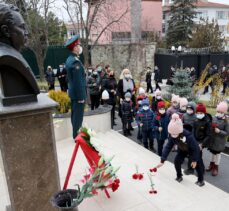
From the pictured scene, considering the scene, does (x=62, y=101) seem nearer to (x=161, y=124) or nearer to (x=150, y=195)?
(x=161, y=124)

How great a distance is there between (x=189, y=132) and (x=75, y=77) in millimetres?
2143

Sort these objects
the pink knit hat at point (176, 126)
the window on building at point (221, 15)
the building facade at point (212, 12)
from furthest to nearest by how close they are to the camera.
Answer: the window on building at point (221, 15), the building facade at point (212, 12), the pink knit hat at point (176, 126)

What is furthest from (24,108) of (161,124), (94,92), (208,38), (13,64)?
(208,38)

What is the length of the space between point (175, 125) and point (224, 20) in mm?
47858

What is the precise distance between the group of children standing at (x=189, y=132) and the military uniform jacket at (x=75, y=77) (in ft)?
4.47

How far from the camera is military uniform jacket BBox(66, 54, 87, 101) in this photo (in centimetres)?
443

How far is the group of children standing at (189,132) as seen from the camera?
3.74 meters

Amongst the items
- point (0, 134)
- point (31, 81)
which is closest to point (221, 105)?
point (31, 81)

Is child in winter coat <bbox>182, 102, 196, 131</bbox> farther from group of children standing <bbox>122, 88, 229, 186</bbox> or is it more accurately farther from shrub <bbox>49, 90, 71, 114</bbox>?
shrub <bbox>49, 90, 71, 114</bbox>

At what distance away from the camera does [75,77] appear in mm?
4508

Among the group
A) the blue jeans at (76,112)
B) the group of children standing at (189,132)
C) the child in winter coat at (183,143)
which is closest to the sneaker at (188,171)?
the group of children standing at (189,132)

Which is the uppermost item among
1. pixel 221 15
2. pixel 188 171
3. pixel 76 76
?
pixel 221 15

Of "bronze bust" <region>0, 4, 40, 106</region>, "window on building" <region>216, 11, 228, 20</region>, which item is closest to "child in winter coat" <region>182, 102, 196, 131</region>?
"bronze bust" <region>0, 4, 40, 106</region>

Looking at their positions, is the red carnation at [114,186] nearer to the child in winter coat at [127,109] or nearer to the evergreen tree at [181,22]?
the child in winter coat at [127,109]
